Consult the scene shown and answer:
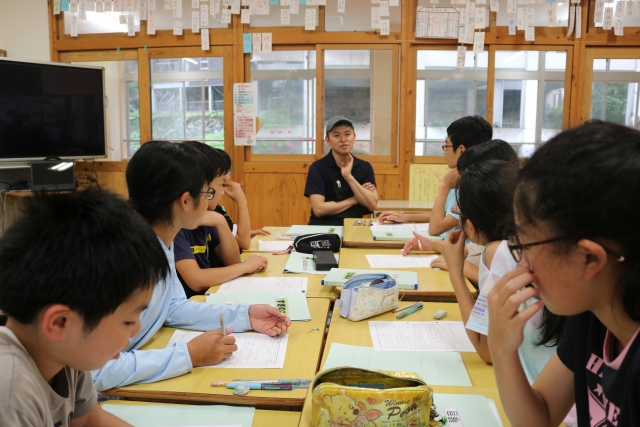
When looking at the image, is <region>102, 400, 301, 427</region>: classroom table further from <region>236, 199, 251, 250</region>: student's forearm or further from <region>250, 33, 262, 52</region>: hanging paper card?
<region>250, 33, 262, 52</region>: hanging paper card

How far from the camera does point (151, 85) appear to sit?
553cm

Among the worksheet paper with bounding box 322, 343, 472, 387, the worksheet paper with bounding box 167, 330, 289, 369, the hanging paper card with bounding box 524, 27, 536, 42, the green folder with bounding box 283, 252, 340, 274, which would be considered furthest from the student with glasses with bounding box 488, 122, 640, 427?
the hanging paper card with bounding box 524, 27, 536, 42

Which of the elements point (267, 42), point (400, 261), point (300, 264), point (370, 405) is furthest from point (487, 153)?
point (267, 42)

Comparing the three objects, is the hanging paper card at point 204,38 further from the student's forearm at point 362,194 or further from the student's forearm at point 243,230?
the student's forearm at point 243,230

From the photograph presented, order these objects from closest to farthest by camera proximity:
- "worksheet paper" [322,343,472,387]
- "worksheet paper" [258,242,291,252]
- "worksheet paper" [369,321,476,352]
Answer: "worksheet paper" [322,343,472,387]
"worksheet paper" [369,321,476,352]
"worksheet paper" [258,242,291,252]

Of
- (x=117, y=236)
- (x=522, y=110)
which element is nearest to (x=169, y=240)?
(x=117, y=236)

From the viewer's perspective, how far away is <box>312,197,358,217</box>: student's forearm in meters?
3.96

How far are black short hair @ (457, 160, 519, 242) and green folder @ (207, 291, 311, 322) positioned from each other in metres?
A: 0.61

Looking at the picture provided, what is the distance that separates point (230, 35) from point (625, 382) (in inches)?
200

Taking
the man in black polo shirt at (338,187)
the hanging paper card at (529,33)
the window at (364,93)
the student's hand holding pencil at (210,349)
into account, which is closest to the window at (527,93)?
the hanging paper card at (529,33)

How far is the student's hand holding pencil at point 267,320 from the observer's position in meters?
1.63

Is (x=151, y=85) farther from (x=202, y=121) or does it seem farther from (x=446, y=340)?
(x=446, y=340)

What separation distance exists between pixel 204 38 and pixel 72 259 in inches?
190

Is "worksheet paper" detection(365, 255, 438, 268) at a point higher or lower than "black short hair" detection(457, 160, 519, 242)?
lower
